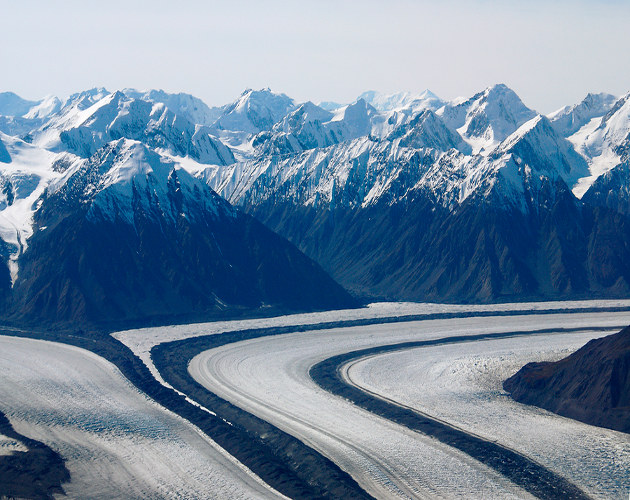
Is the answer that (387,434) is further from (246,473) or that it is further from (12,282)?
(12,282)

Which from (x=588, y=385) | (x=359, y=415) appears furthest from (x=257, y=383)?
(x=588, y=385)

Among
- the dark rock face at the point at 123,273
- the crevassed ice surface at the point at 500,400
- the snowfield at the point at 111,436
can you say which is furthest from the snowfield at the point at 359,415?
the dark rock face at the point at 123,273

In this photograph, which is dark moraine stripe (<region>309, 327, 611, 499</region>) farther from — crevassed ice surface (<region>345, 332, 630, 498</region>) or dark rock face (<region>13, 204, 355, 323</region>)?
dark rock face (<region>13, 204, 355, 323</region>)


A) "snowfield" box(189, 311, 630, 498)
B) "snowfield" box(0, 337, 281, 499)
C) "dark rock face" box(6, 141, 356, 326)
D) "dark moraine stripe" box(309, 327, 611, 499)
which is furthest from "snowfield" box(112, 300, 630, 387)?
"dark moraine stripe" box(309, 327, 611, 499)

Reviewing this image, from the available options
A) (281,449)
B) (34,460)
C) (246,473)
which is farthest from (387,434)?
(34,460)

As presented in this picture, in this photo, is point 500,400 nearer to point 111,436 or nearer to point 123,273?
point 111,436
